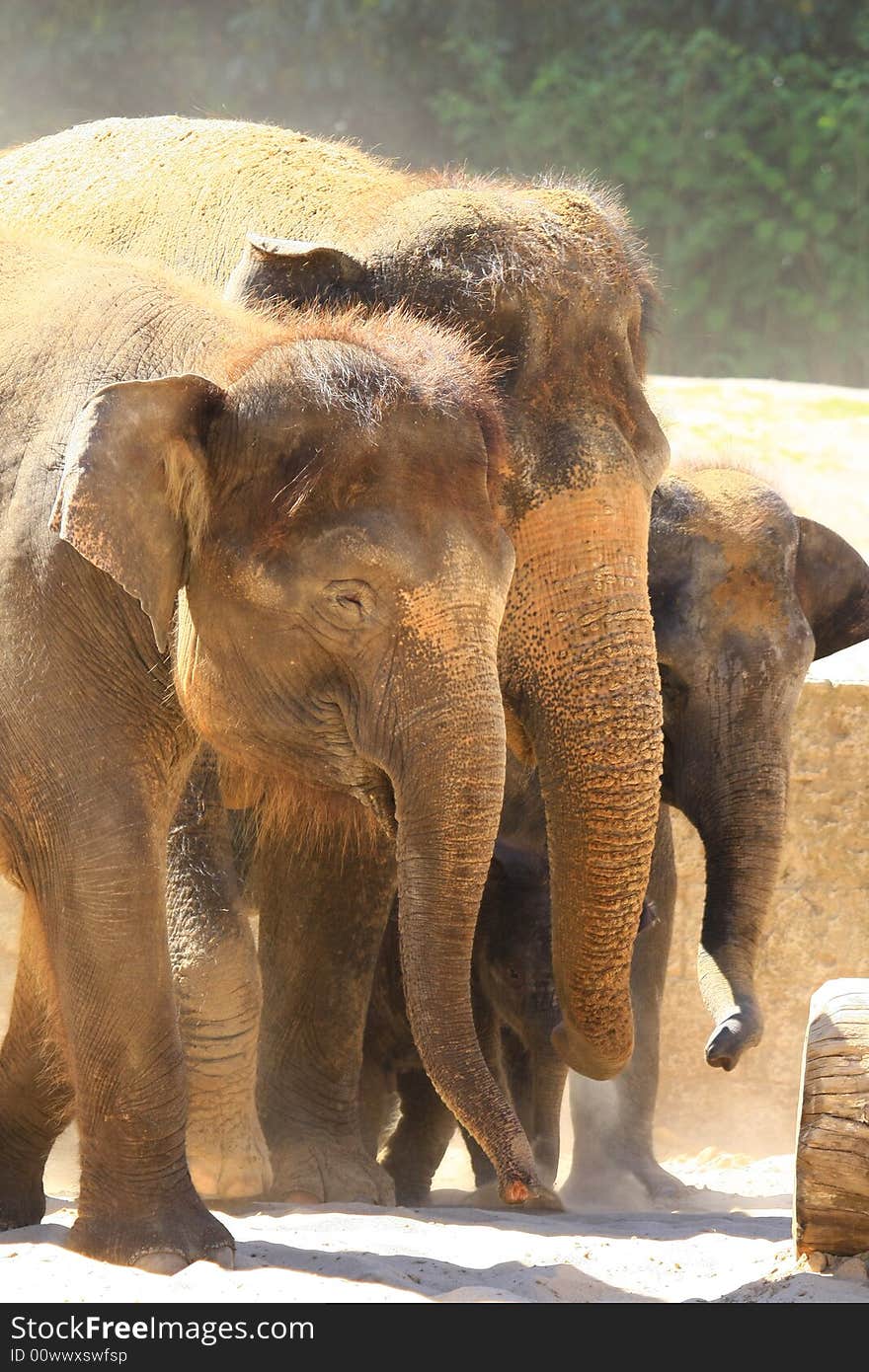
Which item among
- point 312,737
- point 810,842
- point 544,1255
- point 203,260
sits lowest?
point 544,1255

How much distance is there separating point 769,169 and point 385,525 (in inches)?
480

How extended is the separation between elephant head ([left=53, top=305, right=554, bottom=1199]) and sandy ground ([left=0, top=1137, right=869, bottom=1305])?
324mm

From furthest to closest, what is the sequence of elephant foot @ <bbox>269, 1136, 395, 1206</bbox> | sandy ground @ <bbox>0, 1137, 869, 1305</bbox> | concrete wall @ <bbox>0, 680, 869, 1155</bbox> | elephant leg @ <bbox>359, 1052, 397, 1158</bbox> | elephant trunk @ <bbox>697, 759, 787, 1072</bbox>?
concrete wall @ <bbox>0, 680, 869, 1155</bbox>, elephant leg @ <bbox>359, 1052, 397, 1158</bbox>, elephant trunk @ <bbox>697, 759, 787, 1072</bbox>, elephant foot @ <bbox>269, 1136, 395, 1206</bbox>, sandy ground @ <bbox>0, 1137, 869, 1305</bbox>

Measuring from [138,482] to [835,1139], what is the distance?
4.60ft

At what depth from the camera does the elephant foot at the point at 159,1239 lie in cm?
353

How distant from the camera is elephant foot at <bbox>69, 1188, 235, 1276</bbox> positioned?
139 inches

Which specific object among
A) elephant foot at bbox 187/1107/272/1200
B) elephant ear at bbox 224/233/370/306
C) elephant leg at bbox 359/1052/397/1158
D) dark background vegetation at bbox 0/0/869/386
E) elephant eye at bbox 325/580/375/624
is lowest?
elephant leg at bbox 359/1052/397/1158

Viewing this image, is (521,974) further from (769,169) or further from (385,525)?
(769,169)

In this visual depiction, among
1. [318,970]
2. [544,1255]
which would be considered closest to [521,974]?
[318,970]

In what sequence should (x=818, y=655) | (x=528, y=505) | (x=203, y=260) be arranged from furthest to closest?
(x=818, y=655), (x=203, y=260), (x=528, y=505)

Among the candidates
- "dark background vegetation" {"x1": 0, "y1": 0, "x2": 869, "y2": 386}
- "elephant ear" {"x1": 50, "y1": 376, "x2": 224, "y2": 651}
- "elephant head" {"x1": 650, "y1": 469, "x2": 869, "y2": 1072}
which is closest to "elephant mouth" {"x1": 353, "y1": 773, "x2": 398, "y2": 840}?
"elephant ear" {"x1": 50, "y1": 376, "x2": 224, "y2": 651}

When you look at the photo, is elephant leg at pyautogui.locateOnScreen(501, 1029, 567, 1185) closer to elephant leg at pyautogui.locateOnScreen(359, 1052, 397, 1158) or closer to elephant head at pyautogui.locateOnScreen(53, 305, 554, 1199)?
elephant leg at pyautogui.locateOnScreen(359, 1052, 397, 1158)

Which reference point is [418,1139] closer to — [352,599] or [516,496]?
[516,496]
